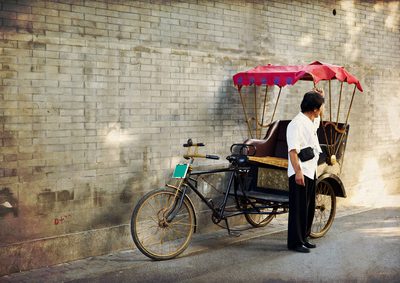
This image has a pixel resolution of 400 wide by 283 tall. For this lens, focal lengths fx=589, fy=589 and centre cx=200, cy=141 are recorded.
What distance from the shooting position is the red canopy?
789 centimetres

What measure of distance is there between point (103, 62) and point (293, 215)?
3.05 metres

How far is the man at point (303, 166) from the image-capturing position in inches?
283

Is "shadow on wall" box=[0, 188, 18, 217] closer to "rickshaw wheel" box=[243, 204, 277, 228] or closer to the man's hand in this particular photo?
the man's hand

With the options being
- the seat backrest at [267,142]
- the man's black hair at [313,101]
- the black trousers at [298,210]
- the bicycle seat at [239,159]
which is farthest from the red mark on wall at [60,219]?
the man's black hair at [313,101]

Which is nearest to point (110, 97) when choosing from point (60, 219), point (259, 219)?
point (60, 219)

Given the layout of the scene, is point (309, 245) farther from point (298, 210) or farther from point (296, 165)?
point (296, 165)

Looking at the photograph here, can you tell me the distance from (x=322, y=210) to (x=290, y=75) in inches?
78.0

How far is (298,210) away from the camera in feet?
24.3

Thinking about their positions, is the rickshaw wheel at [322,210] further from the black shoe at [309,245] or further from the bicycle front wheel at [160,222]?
the bicycle front wheel at [160,222]

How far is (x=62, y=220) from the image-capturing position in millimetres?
6977

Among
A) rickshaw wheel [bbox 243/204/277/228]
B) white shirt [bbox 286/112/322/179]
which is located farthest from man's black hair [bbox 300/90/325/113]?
rickshaw wheel [bbox 243/204/277/228]

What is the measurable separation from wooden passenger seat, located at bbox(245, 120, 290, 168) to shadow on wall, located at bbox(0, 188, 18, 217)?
3.43 meters

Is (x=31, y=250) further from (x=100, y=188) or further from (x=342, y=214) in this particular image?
(x=342, y=214)

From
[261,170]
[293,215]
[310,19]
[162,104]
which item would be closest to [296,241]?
[293,215]
